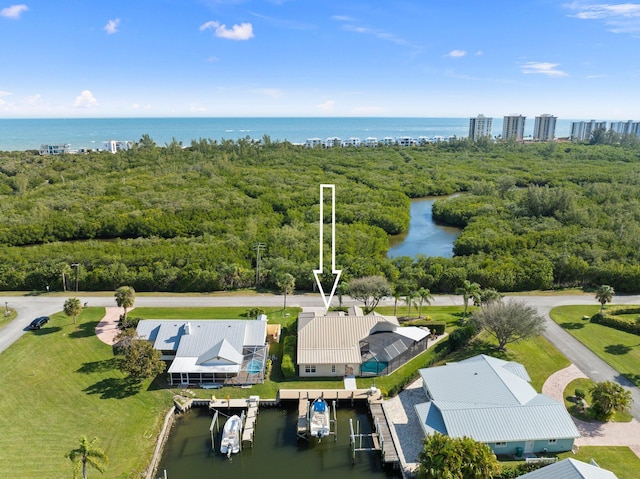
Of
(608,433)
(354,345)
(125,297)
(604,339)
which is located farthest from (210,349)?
(604,339)

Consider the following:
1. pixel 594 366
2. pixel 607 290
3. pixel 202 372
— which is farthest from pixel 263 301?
A: pixel 607 290

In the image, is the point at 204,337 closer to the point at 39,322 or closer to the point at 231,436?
the point at 231,436

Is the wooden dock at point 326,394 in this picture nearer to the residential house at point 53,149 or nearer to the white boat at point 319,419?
the white boat at point 319,419

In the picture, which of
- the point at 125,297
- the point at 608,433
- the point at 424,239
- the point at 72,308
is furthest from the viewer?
the point at 424,239

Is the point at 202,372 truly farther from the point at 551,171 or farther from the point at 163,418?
the point at 551,171

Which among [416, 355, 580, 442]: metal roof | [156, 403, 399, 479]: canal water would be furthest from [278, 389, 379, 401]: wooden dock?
[416, 355, 580, 442]: metal roof

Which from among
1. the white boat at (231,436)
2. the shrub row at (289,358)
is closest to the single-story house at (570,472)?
the white boat at (231,436)
